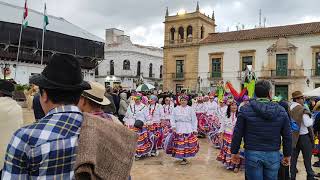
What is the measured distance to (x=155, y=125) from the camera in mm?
10469

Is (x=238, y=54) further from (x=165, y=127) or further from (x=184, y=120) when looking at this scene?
(x=184, y=120)

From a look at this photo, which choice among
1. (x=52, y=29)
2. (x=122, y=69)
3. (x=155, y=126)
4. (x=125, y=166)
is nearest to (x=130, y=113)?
(x=155, y=126)

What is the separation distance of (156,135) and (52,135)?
880 cm

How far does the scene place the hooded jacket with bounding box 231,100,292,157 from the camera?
4281 millimetres

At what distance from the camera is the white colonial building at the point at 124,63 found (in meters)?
47.6

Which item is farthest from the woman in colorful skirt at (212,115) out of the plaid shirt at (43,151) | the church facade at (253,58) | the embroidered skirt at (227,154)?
the church facade at (253,58)

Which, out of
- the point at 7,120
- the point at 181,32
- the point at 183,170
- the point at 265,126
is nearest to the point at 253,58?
the point at 181,32

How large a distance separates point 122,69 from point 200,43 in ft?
40.0

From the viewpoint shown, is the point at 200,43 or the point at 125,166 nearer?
the point at 125,166

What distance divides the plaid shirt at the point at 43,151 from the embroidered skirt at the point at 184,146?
7302mm

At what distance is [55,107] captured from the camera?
1844 millimetres

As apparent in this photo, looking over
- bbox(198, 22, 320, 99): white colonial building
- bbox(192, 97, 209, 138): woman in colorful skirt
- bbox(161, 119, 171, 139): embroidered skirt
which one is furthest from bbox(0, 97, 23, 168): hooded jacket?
bbox(198, 22, 320, 99): white colonial building

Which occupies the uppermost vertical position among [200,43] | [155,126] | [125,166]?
[200,43]

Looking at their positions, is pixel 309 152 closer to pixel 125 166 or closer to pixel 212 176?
pixel 212 176
